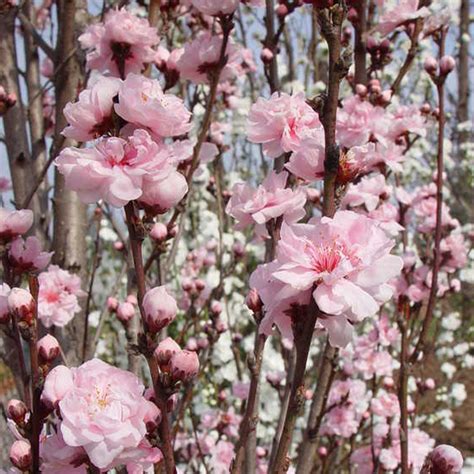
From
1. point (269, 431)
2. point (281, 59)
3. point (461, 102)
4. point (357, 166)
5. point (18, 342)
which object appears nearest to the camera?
point (357, 166)

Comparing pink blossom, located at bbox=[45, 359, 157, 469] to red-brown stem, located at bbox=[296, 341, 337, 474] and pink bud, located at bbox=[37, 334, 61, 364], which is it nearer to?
pink bud, located at bbox=[37, 334, 61, 364]

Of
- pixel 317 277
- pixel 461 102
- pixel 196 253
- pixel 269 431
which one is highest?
pixel 317 277

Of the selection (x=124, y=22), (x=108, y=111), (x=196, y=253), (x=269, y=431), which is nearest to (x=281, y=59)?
(x=196, y=253)

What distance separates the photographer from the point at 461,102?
9789mm

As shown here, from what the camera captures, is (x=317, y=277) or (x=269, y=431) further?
(x=269, y=431)

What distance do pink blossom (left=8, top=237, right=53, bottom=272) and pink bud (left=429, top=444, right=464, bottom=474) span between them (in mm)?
835

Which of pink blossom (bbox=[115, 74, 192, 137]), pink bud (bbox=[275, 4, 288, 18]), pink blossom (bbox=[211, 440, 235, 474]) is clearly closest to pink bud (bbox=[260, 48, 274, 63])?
pink bud (bbox=[275, 4, 288, 18])

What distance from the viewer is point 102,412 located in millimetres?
781

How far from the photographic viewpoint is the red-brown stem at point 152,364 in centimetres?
84

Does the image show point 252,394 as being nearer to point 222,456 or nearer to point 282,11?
point 282,11

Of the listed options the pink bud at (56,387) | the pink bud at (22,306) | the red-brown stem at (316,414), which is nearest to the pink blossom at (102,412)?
the pink bud at (56,387)

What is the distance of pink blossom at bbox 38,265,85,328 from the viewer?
5.96 feet

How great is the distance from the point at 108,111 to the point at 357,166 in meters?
0.36

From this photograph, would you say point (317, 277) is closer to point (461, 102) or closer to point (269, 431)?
point (269, 431)
